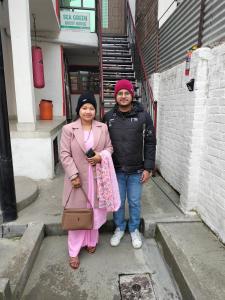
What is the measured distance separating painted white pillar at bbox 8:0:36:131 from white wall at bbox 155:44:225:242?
2.49 metres

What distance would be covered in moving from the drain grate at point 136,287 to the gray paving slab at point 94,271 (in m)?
0.04

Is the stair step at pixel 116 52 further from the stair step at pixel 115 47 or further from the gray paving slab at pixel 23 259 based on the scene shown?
the gray paving slab at pixel 23 259

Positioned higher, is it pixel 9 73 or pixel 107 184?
pixel 9 73

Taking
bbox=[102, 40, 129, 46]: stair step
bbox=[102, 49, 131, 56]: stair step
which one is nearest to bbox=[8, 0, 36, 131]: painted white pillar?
bbox=[102, 49, 131, 56]: stair step

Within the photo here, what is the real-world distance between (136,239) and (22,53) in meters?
3.44

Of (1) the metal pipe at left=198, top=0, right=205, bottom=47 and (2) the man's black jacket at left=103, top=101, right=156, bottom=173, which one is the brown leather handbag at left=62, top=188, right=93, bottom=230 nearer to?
(2) the man's black jacket at left=103, top=101, right=156, bottom=173

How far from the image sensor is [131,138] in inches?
100

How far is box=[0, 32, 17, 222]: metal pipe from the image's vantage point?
2738mm

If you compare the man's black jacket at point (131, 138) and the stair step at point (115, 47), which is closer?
the man's black jacket at point (131, 138)

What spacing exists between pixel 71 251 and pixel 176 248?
1.11 meters

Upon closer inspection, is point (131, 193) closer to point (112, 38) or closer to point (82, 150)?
point (82, 150)

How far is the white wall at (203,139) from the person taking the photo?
2670 millimetres

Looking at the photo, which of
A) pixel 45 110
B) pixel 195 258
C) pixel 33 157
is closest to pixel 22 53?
pixel 33 157

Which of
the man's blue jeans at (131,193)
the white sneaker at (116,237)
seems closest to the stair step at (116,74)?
the man's blue jeans at (131,193)
